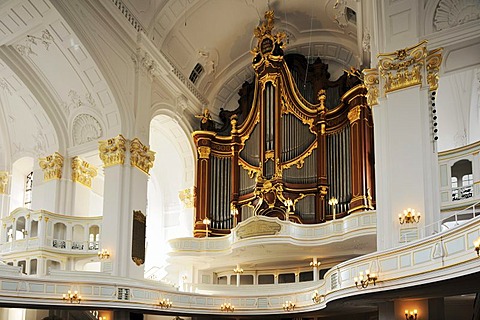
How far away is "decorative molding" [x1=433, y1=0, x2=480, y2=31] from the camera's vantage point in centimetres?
1739

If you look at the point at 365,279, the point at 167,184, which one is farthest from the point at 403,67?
the point at 167,184

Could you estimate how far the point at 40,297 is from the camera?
19.4 meters

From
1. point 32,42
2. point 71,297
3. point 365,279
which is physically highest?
point 32,42

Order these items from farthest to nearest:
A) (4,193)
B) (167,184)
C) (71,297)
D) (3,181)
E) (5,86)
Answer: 1. (167,184)
2. (3,181)
3. (4,193)
4. (5,86)
5. (71,297)

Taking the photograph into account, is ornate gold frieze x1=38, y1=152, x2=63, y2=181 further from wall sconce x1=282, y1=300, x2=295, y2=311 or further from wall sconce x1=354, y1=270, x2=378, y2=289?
wall sconce x1=354, y1=270, x2=378, y2=289

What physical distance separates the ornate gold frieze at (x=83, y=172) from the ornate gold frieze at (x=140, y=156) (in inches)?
119

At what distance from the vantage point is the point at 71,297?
19797 mm

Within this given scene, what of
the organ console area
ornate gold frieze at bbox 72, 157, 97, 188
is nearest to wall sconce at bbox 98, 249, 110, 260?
ornate gold frieze at bbox 72, 157, 97, 188

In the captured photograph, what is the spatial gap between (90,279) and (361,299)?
898 cm

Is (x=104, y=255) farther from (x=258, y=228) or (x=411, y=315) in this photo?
(x=411, y=315)

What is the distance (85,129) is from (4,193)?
4.96 metres

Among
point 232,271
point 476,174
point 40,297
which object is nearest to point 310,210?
point 232,271

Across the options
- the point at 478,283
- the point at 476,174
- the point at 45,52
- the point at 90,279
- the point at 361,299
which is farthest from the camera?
the point at 45,52

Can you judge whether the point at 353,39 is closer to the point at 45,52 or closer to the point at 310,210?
the point at 310,210
